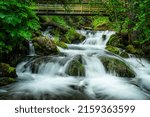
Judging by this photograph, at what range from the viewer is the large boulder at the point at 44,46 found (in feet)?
40.5

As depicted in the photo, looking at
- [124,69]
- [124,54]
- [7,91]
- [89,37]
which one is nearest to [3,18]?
[7,91]

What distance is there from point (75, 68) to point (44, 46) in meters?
2.87

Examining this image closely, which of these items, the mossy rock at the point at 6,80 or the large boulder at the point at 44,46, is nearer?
the mossy rock at the point at 6,80

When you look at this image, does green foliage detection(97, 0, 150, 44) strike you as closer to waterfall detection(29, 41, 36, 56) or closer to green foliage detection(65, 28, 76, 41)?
green foliage detection(65, 28, 76, 41)

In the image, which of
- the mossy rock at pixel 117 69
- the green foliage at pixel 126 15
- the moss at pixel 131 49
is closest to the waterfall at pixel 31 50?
the mossy rock at pixel 117 69

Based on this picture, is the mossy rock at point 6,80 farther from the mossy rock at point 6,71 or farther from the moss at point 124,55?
the moss at point 124,55

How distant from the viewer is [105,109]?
15.6 ft

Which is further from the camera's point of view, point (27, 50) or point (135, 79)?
point (27, 50)

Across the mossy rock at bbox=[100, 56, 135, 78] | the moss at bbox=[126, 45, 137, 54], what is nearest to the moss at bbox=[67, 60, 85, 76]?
the mossy rock at bbox=[100, 56, 135, 78]

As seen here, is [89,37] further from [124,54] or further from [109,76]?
[109,76]

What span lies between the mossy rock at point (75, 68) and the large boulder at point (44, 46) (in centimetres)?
222

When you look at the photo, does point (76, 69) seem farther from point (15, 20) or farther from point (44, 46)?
point (15, 20)

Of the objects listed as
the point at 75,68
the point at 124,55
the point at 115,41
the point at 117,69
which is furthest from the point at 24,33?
the point at 115,41

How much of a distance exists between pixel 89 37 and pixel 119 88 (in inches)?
385
